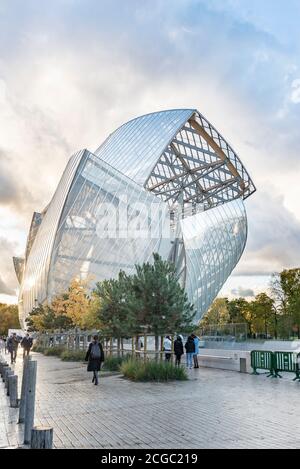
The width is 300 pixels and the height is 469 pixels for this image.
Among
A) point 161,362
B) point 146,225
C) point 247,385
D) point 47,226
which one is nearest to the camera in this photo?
point 247,385

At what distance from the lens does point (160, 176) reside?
7362 cm

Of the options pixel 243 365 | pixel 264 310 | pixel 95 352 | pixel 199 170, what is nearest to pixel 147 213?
pixel 199 170

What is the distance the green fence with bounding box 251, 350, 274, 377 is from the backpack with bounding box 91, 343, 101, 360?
760 cm

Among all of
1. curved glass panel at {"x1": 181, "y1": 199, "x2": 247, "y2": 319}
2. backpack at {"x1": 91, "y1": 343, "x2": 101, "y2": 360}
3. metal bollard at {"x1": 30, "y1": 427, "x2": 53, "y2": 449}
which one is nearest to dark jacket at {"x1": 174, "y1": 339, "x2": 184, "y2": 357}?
backpack at {"x1": 91, "y1": 343, "x2": 101, "y2": 360}

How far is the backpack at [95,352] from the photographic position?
19.1 meters

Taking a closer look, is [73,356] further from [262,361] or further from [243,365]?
[262,361]

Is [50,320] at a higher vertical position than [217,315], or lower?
lower

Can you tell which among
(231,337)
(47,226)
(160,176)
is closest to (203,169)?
(160,176)

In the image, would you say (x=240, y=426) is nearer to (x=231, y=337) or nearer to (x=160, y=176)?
(x=231, y=337)

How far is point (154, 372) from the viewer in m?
20.1

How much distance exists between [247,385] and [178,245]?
37483mm

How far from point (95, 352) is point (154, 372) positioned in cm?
250

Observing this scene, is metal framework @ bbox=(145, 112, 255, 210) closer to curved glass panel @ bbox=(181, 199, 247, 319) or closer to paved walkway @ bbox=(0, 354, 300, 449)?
curved glass panel @ bbox=(181, 199, 247, 319)
